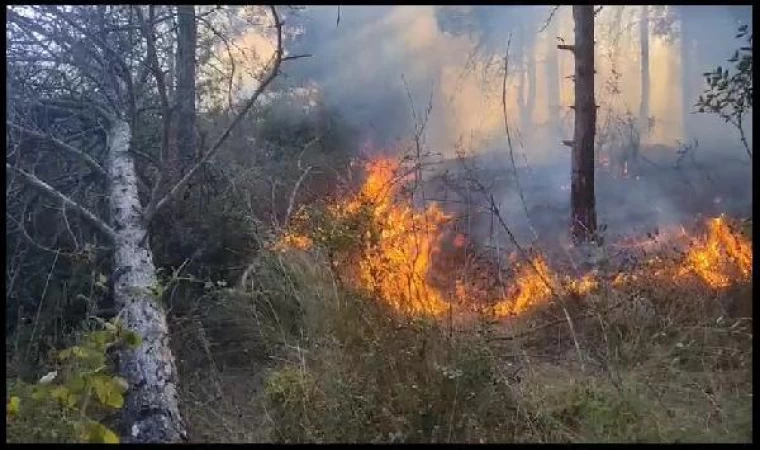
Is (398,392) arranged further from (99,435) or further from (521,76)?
(521,76)

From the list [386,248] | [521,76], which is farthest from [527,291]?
[521,76]

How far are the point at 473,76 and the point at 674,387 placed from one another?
62.0 ft

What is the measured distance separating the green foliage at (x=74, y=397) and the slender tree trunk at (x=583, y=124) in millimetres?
6800

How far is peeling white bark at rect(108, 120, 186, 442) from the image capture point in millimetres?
4176

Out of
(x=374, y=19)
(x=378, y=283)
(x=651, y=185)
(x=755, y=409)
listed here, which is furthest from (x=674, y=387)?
(x=374, y=19)

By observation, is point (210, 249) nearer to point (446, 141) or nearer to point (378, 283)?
point (378, 283)

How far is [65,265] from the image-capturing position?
6719mm

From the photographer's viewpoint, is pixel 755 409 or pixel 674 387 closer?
pixel 755 409

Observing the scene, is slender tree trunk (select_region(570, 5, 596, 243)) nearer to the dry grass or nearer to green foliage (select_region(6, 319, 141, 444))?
the dry grass

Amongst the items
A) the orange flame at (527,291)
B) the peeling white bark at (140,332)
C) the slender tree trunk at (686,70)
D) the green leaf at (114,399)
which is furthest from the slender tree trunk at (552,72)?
the green leaf at (114,399)

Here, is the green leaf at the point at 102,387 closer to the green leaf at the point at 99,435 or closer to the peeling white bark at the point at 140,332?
the green leaf at the point at 99,435

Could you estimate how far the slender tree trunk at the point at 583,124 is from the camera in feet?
30.3

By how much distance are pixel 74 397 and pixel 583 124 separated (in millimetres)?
7784
